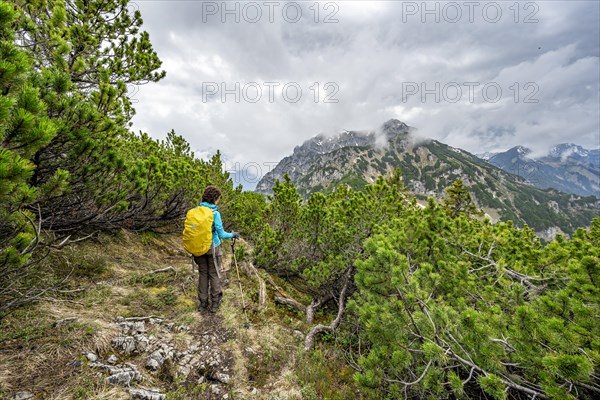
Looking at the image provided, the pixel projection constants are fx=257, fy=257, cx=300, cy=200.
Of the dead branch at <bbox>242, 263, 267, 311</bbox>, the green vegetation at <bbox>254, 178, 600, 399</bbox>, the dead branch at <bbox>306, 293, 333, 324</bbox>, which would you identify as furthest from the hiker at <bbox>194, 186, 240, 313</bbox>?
the dead branch at <bbox>306, 293, 333, 324</bbox>

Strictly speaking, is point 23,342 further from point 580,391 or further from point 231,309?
point 580,391

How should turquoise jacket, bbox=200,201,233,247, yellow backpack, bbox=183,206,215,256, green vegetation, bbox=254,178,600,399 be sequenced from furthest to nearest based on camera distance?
turquoise jacket, bbox=200,201,233,247
yellow backpack, bbox=183,206,215,256
green vegetation, bbox=254,178,600,399

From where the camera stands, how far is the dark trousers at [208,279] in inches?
221

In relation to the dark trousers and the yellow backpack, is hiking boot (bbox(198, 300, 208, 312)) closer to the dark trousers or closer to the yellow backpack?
the dark trousers

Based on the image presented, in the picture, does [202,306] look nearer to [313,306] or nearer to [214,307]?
[214,307]

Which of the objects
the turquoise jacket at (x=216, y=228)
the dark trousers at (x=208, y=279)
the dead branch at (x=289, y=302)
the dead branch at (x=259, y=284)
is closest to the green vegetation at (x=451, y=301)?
the dead branch at (x=259, y=284)

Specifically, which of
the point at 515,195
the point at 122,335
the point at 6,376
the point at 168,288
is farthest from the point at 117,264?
the point at 515,195

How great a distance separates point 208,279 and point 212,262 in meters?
0.46

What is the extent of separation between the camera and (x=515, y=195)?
623ft

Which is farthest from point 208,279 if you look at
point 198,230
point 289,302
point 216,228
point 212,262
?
point 289,302

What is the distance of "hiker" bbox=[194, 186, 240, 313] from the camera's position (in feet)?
17.9

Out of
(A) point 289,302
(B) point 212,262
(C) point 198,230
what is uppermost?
(C) point 198,230

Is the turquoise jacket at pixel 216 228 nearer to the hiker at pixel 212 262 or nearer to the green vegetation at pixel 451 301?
the hiker at pixel 212 262

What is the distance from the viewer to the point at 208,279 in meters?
5.76
